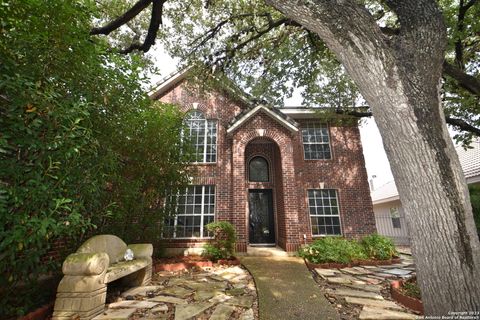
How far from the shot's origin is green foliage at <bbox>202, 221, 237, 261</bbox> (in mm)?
7152

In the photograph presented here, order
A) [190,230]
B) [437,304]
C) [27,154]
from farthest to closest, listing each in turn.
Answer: [190,230], [27,154], [437,304]

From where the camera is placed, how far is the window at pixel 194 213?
8808 millimetres

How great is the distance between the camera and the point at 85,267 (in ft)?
10.9

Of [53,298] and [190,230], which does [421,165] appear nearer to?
[53,298]

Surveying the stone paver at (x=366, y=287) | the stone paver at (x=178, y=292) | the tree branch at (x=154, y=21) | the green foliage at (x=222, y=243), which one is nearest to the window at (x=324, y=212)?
the green foliage at (x=222, y=243)

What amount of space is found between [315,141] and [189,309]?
9.05 m

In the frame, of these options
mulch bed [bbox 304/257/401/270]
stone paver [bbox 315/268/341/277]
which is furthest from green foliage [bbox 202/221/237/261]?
stone paver [bbox 315/268/341/277]

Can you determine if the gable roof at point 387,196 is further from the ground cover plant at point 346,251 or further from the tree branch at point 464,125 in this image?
the ground cover plant at point 346,251

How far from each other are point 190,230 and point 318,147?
7130mm

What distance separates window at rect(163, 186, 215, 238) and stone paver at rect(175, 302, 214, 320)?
493cm

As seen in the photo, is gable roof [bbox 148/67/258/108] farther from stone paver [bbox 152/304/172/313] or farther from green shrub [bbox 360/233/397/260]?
stone paver [bbox 152/304/172/313]

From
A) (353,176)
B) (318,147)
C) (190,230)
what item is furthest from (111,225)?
(353,176)

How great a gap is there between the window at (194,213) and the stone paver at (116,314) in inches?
193

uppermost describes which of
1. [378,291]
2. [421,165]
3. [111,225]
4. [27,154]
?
[27,154]
